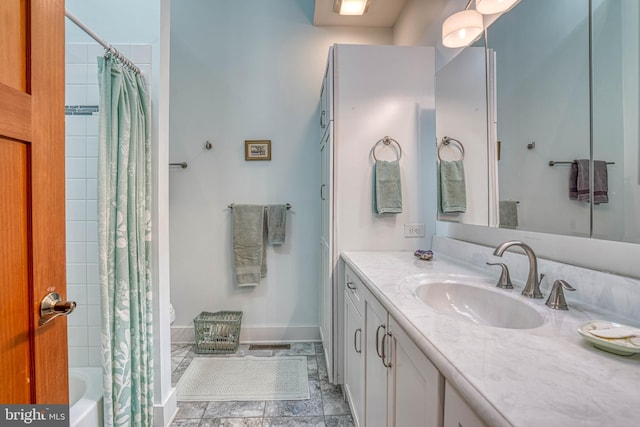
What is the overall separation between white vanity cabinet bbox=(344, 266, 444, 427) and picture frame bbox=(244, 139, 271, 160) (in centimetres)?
134

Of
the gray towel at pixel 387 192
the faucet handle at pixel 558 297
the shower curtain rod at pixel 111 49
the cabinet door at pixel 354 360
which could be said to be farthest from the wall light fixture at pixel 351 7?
the faucet handle at pixel 558 297

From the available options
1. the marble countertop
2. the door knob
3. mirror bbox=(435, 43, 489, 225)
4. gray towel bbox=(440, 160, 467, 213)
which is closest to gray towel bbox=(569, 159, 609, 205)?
the marble countertop

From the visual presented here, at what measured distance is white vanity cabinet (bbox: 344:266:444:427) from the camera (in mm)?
661

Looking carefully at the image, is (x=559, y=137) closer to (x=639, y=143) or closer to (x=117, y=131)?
(x=639, y=143)

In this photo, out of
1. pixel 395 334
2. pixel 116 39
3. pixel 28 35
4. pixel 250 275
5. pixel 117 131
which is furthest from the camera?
pixel 250 275

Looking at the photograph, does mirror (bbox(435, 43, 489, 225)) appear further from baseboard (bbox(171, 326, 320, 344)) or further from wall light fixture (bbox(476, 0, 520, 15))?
baseboard (bbox(171, 326, 320, 344))

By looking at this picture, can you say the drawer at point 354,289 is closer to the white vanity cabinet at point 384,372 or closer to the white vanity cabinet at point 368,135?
the white vanity cabinet at point 384,372

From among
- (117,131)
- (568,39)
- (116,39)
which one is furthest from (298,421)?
(116,39)

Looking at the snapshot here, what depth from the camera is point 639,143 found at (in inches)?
29.2

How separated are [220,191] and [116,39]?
124 centimetres

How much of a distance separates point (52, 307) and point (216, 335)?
1760 millimetres

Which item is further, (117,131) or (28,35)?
(117,131)

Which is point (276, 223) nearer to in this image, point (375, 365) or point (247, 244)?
point (247, 244)

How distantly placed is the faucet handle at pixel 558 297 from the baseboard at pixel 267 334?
1987 millimetres
